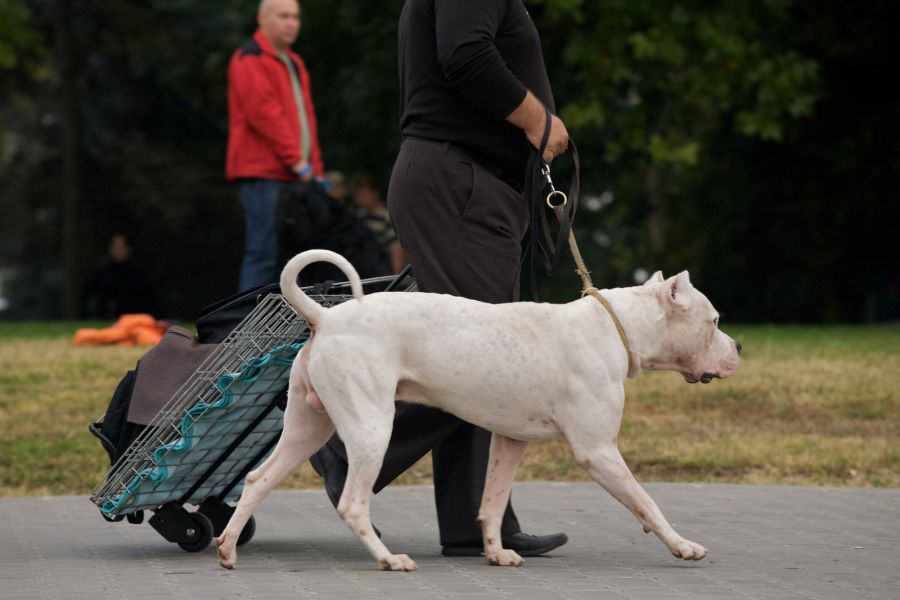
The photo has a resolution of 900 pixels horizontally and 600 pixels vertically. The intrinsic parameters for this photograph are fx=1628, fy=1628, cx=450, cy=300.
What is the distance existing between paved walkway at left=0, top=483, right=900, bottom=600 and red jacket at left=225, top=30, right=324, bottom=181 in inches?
157

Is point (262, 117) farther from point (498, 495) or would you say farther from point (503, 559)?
point (503, 559)

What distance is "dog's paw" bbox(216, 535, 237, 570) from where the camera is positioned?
552 cm

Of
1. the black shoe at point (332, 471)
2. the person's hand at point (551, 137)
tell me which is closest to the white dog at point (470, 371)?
the black shoe at point (332, 471)

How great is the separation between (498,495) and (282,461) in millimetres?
795

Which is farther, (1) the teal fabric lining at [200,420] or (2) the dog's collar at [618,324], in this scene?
(1) the teal fabric lining at [200,420]

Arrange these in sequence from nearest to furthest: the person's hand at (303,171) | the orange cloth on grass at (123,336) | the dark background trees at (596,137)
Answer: the person's hand at (303,171)
the orange cloth on grass at (123,336)
the dark background trees at (596,137)

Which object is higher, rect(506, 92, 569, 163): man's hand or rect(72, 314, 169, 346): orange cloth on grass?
rect(506, 92, 569, 163): man's hand

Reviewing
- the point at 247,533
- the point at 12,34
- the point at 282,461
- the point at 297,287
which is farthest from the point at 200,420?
the point at 12,34

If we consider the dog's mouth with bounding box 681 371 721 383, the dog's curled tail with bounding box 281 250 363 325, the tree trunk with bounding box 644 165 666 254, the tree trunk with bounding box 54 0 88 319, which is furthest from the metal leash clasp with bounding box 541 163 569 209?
the tree trunk with bounding box 644 165 666 254

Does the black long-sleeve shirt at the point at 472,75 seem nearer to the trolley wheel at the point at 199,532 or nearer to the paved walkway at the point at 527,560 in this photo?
the paved walkway at the point at 527,560

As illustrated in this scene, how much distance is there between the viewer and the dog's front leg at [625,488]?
5.46 metres

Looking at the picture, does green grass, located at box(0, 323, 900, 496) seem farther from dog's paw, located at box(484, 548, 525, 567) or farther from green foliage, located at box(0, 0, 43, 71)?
green foliage, located at box(0, 0, 43, 71)

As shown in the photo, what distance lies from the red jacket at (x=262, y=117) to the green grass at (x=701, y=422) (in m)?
1.74

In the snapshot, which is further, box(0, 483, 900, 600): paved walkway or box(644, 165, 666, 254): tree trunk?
box(644, 165, 666, 254): tree trunk
